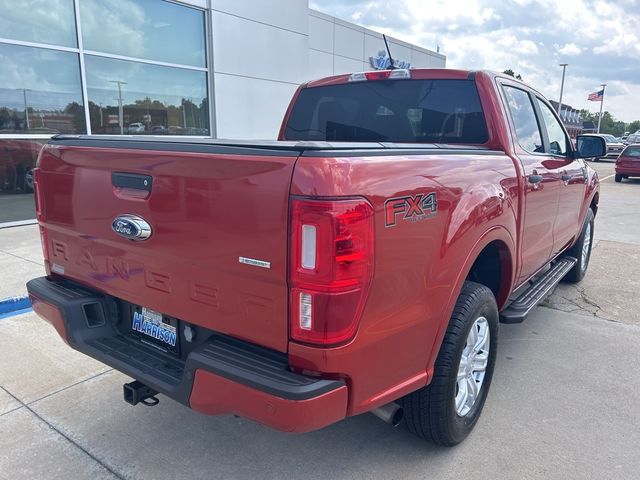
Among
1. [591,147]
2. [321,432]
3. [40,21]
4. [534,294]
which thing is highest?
[40,21]

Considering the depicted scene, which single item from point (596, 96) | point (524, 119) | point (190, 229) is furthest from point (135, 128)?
point (596, 96)

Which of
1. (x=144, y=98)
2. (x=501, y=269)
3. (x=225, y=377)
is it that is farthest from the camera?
(x=144, y=98)

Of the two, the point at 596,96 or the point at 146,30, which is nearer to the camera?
the point at 146,30

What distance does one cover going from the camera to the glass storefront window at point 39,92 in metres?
7.86

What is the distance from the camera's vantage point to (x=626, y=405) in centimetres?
323

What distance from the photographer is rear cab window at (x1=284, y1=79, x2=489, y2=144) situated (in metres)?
3.35

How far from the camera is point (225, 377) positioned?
195 centimetres

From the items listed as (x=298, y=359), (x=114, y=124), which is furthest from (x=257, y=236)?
(x=114, y=124)

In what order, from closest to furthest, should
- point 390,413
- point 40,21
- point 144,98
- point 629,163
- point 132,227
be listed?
point 132,227 < point 390,413 < point 40,21 < point 144,98 < point 629,163

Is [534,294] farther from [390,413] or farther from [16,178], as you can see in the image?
[16,178]

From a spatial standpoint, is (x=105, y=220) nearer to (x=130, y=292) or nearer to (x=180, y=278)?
(x=130, y=292)

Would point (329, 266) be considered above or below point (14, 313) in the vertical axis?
above

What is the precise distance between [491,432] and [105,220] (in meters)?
2.39

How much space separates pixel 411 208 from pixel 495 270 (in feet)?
4.80
